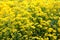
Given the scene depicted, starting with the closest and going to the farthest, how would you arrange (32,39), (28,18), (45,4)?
(32,39) < (28,18) < (45,4)

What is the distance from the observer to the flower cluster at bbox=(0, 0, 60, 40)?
16.1ft

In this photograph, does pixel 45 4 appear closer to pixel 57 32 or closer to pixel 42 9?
pixel 42 9

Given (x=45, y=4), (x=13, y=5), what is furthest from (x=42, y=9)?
(x=13, y=5)

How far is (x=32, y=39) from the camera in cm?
484

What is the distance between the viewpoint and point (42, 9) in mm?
5445

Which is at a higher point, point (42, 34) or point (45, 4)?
point (45, 4)

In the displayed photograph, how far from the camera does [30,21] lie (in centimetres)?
512

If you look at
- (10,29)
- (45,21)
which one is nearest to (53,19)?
(45,21)

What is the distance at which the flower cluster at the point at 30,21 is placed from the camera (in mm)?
4906

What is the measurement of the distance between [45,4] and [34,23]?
645mm

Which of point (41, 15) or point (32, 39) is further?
point (41, 15)

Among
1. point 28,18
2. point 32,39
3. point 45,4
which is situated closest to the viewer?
point 32,39

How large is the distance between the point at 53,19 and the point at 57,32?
304 millimetres

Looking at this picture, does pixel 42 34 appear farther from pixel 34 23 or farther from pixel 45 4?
pixel 45 4
